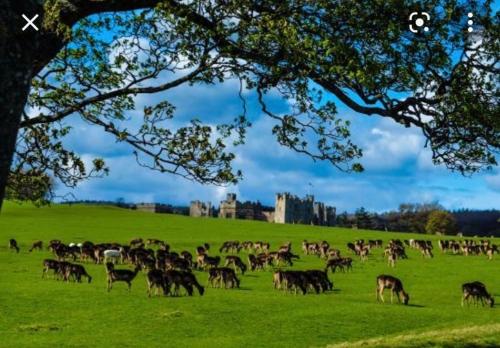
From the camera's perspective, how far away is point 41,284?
34812mm

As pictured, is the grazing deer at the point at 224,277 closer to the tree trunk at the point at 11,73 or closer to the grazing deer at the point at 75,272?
the grazing deer at the point at 75,272

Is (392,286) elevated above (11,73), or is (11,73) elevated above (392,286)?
(11,73)

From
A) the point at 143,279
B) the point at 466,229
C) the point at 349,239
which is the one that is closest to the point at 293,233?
the point at 349,239

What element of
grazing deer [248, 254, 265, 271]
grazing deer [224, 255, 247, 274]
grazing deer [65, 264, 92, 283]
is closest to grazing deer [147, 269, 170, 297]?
grazing deer [65, 264, 92, 283]

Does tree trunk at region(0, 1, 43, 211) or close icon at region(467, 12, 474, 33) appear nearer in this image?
tree trunk at region(0, 1, 43, 211)

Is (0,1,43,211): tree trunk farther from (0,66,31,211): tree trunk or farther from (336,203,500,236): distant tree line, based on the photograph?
(336,203,500,236): distant tree line

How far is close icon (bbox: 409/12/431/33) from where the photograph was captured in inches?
577

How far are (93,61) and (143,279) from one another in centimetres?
2282

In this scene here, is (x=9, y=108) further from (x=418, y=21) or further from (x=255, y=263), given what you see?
(x=255, y=263)

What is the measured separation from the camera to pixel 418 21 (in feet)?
48.2

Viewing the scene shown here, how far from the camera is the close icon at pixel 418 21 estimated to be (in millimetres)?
14664

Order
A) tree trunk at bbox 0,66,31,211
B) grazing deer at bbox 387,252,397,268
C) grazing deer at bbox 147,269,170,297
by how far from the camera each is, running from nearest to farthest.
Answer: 1. tree trunk at bbox 0,66,31,211
2. grazing deer at bbox 147,269,170,297
3. grazing deer at bbox 387,252,397,268

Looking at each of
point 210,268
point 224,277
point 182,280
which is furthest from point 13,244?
point 182,280

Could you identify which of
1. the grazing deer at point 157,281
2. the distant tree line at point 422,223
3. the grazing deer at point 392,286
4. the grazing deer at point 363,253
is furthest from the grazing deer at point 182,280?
the distant tree line at point 422,223
